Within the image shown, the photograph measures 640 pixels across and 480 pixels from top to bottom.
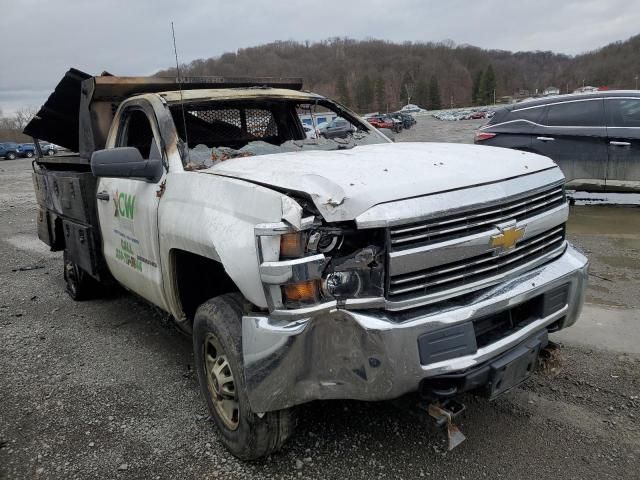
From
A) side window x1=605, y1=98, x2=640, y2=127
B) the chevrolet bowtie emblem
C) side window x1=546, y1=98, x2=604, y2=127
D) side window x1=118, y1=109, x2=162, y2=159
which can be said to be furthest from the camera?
side window x1=546, y1=98, x2=604, y2=127

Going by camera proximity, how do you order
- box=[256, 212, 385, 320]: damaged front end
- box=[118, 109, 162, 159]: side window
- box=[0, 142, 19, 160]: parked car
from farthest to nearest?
box=[0, 142, 19, 160]: parked car < box=[118, 109, 162, 159]: side window < box=[256, 212, 385, 320]: damaged front end

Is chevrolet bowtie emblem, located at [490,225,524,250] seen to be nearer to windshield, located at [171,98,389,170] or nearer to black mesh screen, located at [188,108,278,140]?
windshield, located at [171,98,389,170]

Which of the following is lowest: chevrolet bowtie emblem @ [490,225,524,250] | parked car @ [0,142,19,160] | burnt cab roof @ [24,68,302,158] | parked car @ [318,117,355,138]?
parked car @ [0,142,19,160]

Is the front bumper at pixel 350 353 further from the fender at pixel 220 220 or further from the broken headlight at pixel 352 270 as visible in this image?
the fender at pixel 220 220

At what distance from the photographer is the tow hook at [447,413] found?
2.24 m

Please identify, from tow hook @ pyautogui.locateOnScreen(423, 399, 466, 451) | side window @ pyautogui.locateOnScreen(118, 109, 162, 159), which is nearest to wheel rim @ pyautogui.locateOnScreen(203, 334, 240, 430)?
tow hook @ pyautogui.locateOnScreen(423, 399, 466, 451)

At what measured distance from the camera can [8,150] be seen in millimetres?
42719

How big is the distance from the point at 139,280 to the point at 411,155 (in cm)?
198

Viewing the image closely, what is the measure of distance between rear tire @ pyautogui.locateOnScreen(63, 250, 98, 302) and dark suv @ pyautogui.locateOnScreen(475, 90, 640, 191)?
6130 mm

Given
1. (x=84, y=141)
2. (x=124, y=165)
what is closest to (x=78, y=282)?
(x=84, y=141)

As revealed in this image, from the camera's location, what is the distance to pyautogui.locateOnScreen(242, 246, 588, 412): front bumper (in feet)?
6.65

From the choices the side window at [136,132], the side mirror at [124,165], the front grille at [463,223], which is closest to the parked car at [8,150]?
the side window at [136,132]

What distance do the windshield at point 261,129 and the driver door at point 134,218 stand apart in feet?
0.85

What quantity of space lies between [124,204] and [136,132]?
709 mm
